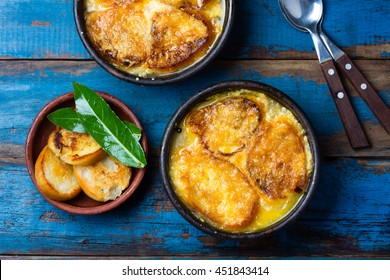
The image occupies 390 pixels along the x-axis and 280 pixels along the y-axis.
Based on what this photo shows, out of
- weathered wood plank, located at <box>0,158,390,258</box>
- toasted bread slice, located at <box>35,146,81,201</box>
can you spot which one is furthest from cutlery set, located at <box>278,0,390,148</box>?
toasted bread slice, located at <box>35,146,81,201</box>

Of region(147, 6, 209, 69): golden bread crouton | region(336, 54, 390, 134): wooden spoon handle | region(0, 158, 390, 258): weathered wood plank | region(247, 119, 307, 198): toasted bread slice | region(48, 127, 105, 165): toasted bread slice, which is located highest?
region(147, 6, 209, 69): golden bread crouton

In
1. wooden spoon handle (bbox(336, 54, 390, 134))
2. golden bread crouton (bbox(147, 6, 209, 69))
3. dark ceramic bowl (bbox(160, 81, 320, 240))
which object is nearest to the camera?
dark ceramic bowl (bbox(160, 81, 320, 240))

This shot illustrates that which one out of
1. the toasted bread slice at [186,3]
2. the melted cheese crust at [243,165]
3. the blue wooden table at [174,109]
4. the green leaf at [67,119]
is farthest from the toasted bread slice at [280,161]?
the green leaf at [67,119]

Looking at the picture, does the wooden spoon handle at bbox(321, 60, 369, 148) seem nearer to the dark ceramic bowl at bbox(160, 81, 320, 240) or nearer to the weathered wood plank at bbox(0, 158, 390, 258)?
the weathered wood plank at bbox(0, 158, 390, 258)

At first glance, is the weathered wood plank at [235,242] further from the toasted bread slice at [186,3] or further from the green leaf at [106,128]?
the toasted bread slice at [186,3]

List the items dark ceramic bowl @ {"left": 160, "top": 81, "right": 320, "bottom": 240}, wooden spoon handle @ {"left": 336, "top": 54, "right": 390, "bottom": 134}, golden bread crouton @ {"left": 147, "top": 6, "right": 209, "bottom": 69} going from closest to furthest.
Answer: dark ceramic bowl @ {"left": 160, "top": 81, "right": 320, "bottom": 240} → golden bread crouton @ {"left": 147, "top": 6, "right": 209, "bottom": 69} → wooden spoon handle @ {"left": 336, "top": 54, "right": 390, "bottom": 134}

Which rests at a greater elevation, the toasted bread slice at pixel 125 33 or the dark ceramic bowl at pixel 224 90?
the toasted bread slice at pixel 125 33

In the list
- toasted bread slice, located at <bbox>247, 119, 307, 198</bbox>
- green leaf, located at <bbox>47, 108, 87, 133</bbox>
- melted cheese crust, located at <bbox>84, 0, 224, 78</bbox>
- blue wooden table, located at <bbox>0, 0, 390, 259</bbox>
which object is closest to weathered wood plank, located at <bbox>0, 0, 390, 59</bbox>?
blue wooden table, located at <bbox>0, 0, 390, 259</bbox>

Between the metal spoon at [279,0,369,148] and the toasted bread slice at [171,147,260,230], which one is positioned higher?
the metal spoon at [279,0,369,148]

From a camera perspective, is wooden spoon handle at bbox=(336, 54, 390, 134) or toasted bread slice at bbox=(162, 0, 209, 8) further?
wooden spoon handle at bbox=(336, 54, 390, 134)
